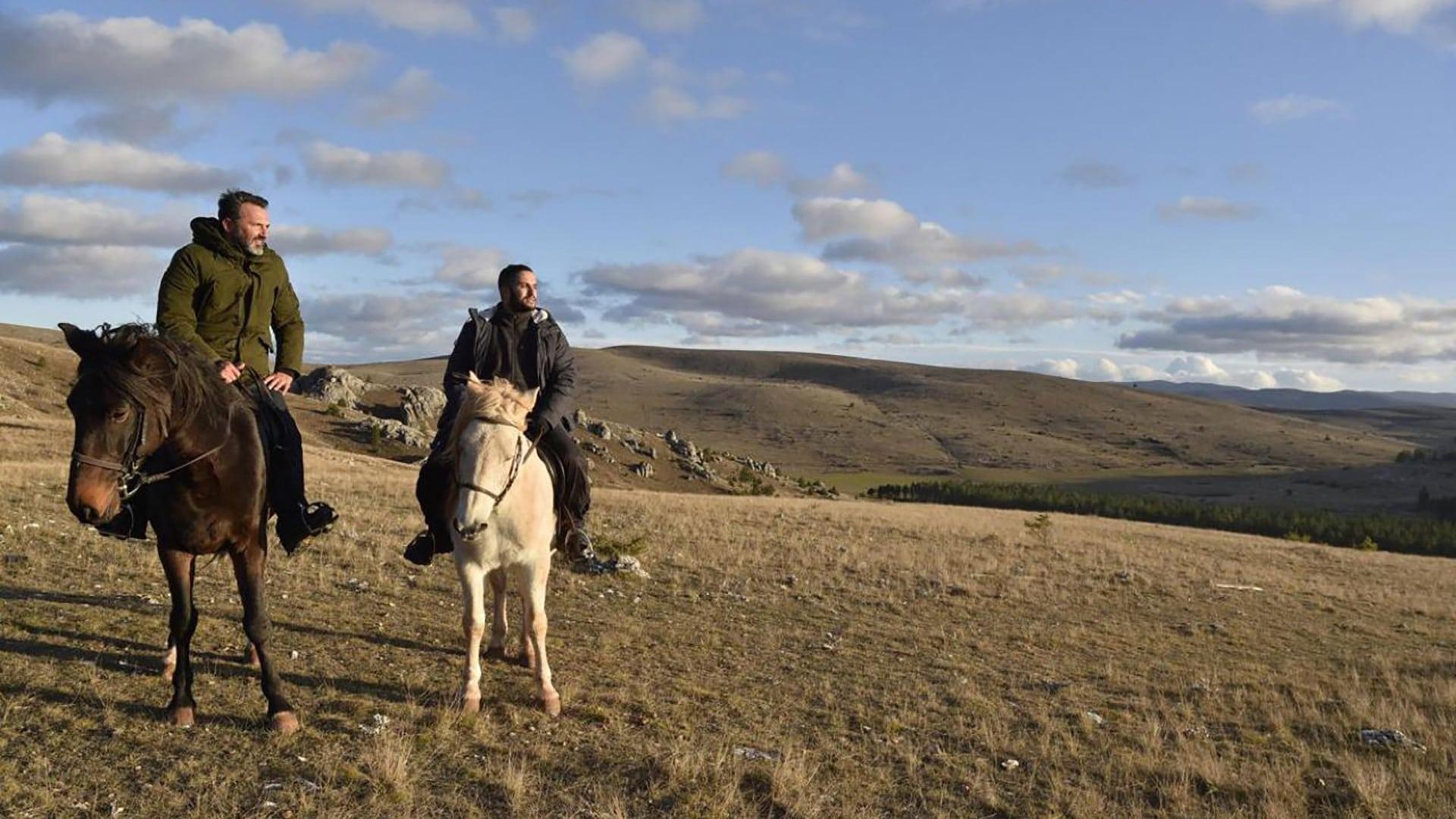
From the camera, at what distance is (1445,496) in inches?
3359

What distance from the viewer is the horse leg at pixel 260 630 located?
20.0ft

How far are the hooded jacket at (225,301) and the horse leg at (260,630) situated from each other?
1450 mm

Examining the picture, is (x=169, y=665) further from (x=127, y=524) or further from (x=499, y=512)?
(x=499, y=512)

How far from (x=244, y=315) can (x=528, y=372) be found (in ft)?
7.18

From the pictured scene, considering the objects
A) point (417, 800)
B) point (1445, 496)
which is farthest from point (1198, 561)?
point (1445, 496)

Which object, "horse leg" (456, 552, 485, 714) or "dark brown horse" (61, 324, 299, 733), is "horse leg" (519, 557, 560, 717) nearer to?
"horse leg" (456, 552, 485, 714)

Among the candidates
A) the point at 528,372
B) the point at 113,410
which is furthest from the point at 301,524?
the point at 528,372

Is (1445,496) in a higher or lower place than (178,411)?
lower

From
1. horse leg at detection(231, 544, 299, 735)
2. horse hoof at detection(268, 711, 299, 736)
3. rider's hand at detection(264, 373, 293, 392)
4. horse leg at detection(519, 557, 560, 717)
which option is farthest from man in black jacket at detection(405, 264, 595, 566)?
horse hoof at detection(268, 711, 299, 736)

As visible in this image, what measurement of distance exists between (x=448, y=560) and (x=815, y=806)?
9.16m

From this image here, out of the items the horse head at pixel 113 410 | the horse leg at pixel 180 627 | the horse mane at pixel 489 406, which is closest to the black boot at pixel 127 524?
the horse leg at pixel 180 627

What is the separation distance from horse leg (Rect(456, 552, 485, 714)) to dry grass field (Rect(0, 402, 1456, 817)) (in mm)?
172

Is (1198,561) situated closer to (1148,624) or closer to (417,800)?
(1148,624)

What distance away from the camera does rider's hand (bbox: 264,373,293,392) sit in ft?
23.4
